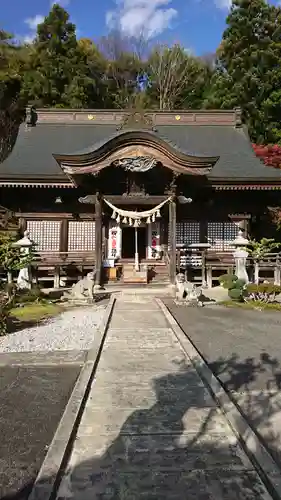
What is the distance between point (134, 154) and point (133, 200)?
1.72m

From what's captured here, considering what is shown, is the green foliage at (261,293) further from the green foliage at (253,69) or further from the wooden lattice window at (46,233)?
the green foliage at (253,69)

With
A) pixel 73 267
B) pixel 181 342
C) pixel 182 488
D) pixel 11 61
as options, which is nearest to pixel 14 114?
pixel 11 61

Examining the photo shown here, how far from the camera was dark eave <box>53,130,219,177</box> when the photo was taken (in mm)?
14570

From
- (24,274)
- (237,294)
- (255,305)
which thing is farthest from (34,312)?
(255,305)

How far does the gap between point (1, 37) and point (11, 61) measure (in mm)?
3176

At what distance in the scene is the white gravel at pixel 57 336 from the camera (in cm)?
674

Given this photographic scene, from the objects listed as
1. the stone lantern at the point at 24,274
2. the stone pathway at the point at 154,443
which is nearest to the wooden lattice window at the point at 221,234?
the stone lantern at the point at 24,274

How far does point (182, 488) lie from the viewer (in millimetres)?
2791

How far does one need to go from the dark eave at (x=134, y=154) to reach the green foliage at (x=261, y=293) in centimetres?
475

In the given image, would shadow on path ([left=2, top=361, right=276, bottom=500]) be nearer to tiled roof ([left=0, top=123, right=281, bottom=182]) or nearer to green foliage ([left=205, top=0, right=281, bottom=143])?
tiled roof ([left=0, top=123, right=281, bottom=182])

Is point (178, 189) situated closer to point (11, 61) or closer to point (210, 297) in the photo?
point (210, 297)

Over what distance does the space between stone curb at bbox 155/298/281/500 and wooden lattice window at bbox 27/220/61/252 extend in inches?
498

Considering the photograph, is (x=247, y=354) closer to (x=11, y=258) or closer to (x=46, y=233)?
(x=11, y=258)

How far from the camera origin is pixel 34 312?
33.3 ft
